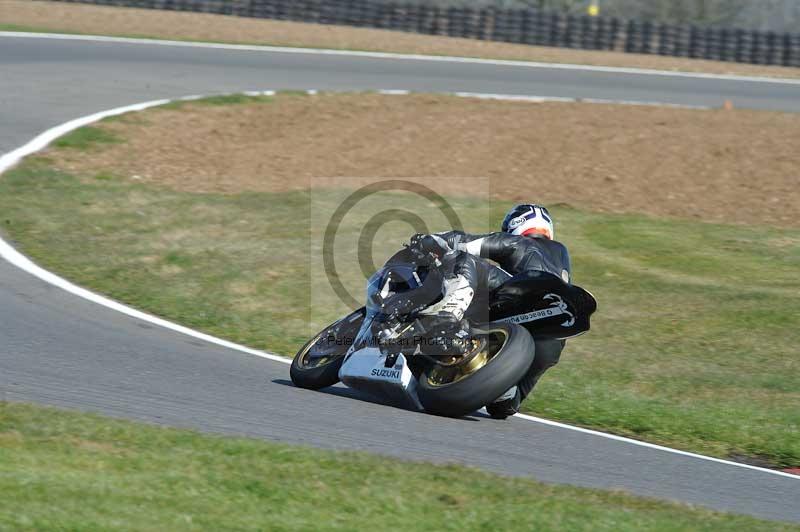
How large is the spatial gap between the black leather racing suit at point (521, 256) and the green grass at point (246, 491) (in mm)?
1562

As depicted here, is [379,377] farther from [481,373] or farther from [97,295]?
[97,295]

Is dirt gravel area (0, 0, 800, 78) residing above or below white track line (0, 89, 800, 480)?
above

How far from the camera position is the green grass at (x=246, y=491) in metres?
4.79

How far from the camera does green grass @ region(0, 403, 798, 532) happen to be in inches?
188

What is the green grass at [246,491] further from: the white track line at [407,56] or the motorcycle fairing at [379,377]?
the white track line at [407,56]

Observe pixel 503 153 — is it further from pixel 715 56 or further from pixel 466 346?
pixel 715 56

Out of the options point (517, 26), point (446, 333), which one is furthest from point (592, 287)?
point (517, 26)

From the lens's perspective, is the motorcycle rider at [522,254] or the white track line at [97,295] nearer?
the motorcycle rider at [522,254]

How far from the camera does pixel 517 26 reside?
29.9 meters

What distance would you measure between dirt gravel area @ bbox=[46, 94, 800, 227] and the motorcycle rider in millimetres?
7069

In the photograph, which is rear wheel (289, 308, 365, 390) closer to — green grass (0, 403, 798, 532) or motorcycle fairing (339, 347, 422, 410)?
motorcycle fairing (339, 347, 422, 410)

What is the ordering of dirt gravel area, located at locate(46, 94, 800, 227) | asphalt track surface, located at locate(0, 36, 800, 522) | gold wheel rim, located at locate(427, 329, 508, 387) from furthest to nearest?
dirt gravel area, located at locate(46, 94, 800, 227), gold wheel rim, located at locate(427, 329, 508, 387), asphalt track surface, located at locate(0, 36, 800, 522)

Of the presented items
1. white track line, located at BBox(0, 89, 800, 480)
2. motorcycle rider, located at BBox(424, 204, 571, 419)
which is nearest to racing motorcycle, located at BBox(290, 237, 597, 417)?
motorcycle rider, located at BBox(424, 204, 571, 419)

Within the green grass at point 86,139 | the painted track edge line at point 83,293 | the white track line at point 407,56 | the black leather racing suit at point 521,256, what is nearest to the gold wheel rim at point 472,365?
the black leather racing suit at point 521,256
